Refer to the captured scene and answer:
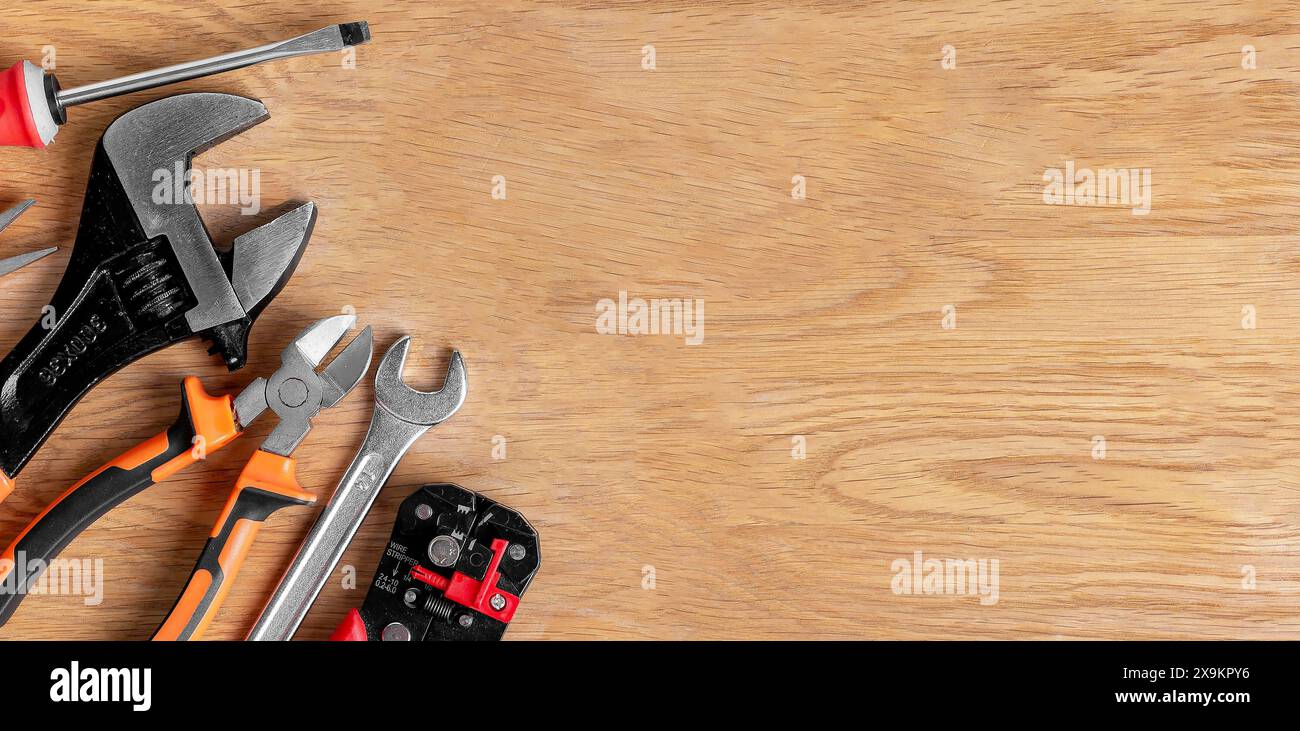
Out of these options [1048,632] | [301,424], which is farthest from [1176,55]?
[301,424]

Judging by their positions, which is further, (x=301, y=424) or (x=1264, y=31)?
(x=1264, y=31)

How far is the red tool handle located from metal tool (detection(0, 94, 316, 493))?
0.26ft

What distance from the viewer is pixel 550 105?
120 cm

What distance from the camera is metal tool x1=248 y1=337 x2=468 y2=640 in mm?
1141

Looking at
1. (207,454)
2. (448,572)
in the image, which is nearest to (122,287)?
(207,454)

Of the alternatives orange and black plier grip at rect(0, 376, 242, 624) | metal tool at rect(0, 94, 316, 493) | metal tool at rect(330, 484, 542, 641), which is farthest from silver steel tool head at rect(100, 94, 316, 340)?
metal tool at rect(330, 484, 542, 641)

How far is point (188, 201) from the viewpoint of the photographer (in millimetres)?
1106

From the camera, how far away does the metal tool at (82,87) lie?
1.06m

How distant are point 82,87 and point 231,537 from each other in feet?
2.00

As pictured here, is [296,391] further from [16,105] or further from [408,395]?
[16,105]

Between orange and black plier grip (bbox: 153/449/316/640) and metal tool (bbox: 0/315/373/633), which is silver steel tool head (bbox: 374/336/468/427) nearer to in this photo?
metal tool (bbox: 0/315/373/633)

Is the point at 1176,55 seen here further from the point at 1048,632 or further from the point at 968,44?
the point at 1048,632

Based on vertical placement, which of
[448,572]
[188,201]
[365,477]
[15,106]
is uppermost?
[15,106]

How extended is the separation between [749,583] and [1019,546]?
390 mm
